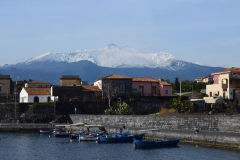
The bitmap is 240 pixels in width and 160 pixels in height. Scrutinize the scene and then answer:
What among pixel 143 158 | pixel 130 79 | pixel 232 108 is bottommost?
pixel 143 158

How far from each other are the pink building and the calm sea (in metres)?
38.9

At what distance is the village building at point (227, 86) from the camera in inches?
3716

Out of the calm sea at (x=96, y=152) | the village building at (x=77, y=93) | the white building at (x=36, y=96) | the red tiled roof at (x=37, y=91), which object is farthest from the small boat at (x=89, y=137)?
the red tiled roof at (x=37, y=91)

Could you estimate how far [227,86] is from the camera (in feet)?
316

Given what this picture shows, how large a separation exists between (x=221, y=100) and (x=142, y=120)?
2693 cm

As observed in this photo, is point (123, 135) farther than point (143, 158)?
Yes

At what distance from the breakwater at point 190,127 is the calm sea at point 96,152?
149 cm

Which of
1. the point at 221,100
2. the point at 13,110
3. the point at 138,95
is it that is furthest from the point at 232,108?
the point at 13,110

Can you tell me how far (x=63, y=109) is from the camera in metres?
93.5

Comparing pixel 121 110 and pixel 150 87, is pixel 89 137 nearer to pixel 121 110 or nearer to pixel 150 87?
pixel 121 110

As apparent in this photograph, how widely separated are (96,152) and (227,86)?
1942 inches

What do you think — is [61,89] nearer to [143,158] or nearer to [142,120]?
[142,120]

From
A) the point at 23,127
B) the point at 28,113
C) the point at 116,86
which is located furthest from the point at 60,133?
the point at 116,86

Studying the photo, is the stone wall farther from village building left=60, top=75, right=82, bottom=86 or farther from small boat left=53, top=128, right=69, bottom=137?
village building left=60, top=75, right=82, bottom=86
